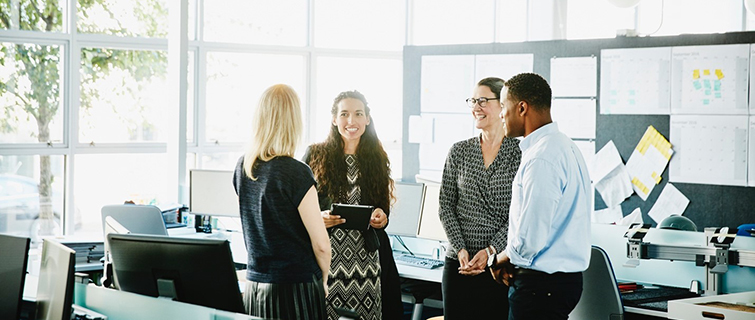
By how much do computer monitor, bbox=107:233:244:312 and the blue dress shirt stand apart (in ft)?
2.80

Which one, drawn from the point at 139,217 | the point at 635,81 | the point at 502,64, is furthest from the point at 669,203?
the point at 139,217

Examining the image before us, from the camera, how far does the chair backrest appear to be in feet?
9.74

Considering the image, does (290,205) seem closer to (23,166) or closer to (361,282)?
(361,282)

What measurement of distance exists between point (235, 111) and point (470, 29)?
2509 millimetres

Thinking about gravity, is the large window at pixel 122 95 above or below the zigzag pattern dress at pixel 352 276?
above

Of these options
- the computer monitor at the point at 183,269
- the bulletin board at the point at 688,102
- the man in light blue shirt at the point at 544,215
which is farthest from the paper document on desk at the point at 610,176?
the computer monitor at the point at 183,269

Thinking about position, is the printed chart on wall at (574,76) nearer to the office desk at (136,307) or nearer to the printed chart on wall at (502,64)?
the printed chart on wall at (502,64)

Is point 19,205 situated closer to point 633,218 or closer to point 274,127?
point 274,127

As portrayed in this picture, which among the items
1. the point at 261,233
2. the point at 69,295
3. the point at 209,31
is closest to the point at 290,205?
the point at 261,233

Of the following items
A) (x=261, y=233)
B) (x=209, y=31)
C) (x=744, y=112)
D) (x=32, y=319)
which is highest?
(x=209, y=31)

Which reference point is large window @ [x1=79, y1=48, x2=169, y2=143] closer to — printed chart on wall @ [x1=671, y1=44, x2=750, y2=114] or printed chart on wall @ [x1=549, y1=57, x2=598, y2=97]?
printed chart on wall @ [x1=549, y1=57, x2=598, y2=97]

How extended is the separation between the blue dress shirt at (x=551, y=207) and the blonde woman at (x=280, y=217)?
2.01 feet

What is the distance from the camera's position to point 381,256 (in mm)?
3258

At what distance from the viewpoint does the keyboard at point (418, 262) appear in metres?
4.11
